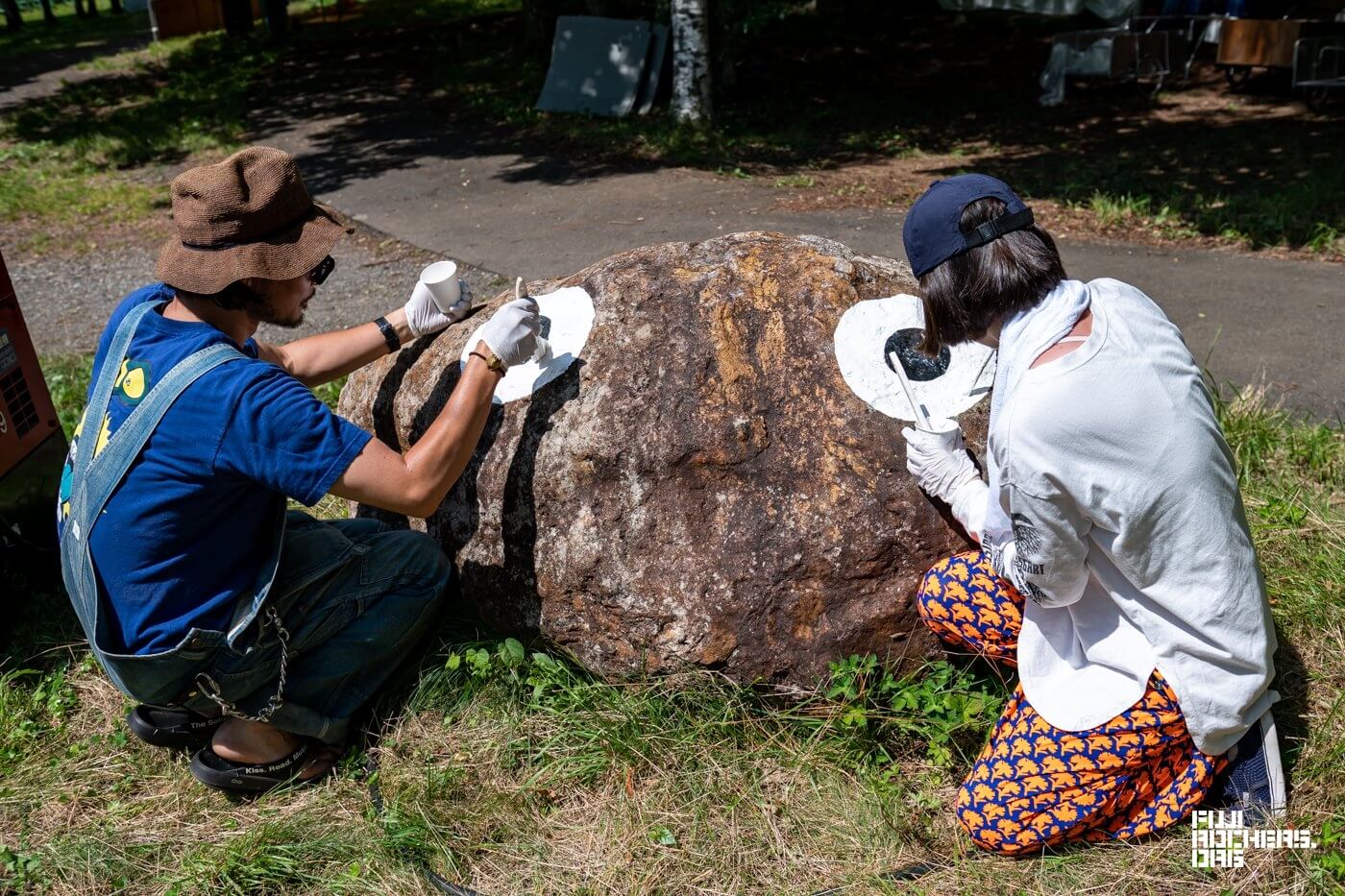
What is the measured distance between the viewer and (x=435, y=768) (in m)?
2.82

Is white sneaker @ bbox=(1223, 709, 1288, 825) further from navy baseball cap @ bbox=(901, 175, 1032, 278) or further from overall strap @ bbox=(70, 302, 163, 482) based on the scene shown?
overall strap @ bbox=(70, 302, 163, 482)

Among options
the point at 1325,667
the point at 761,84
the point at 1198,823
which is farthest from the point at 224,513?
the point at 761,84

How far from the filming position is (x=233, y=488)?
256 centimetres

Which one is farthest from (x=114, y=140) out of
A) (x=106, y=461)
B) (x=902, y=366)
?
(x=902, y=366)

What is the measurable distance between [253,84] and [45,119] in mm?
2853

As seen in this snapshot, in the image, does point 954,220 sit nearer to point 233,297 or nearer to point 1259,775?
point 1259,775

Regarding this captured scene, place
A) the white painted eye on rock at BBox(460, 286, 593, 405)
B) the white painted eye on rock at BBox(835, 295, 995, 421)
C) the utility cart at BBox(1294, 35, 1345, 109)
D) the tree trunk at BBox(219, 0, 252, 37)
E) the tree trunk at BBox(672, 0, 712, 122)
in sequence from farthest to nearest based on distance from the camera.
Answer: the tree trunk at BBox(219, 0, 252, 37), the tree trunk at BBox(672, 0, 712, 122), the utility cart at BBox(1294, 35, 1345, 109), the white painted eye on rock at BBox(460, 286, 593, 405), the white painted eye on rock at BBox(835, 295, 995, 421)

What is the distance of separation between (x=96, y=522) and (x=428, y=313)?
3.73 ft

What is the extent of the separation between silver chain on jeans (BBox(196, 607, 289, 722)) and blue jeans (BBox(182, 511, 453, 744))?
1cm

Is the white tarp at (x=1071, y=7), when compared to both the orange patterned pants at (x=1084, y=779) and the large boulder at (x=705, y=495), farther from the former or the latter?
the orange patterned pants at (x=1084, y=779)

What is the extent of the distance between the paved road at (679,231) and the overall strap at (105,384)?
13.7ft

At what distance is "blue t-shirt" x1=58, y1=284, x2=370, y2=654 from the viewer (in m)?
2.41

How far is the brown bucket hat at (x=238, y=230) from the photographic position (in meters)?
2.52

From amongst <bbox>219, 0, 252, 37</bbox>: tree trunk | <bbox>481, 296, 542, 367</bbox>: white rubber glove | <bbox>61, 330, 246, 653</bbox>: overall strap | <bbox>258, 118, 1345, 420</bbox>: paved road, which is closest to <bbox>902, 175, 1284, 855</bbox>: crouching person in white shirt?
<bbox>481, 296, 542, 367</bbox>: white rubber glove
